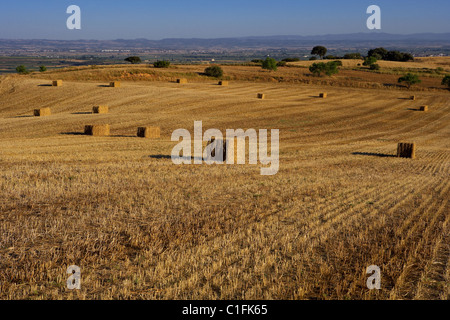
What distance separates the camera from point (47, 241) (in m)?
8.16

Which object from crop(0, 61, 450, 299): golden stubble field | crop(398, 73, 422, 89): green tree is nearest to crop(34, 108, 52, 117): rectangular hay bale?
crop(0, 61, 450, 299): golden stubble field

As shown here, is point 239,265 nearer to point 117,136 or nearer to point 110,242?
point 110,242

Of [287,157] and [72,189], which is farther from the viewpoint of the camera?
[287,157]

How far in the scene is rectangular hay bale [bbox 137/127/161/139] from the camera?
26.5 meters


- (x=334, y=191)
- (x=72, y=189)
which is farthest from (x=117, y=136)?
(x=334, y=191)

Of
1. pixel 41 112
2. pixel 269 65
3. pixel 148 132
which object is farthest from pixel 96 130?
pixel 269 65

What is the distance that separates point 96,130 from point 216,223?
62.6ft

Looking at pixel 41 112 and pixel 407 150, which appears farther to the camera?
pixel 41 112

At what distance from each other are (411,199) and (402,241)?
4.55 metres

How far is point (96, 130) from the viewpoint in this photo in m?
26.7

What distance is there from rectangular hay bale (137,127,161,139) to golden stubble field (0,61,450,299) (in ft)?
5.93

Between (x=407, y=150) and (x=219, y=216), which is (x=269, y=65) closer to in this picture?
(x=407, y=150)

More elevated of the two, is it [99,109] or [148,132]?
[99,109]

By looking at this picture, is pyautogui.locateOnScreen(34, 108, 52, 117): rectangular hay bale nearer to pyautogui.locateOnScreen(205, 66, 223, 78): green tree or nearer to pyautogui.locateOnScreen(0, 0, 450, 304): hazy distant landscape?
pyautogui.locateOnScreen(0, 0, 450, 304): hazy distant landscape
